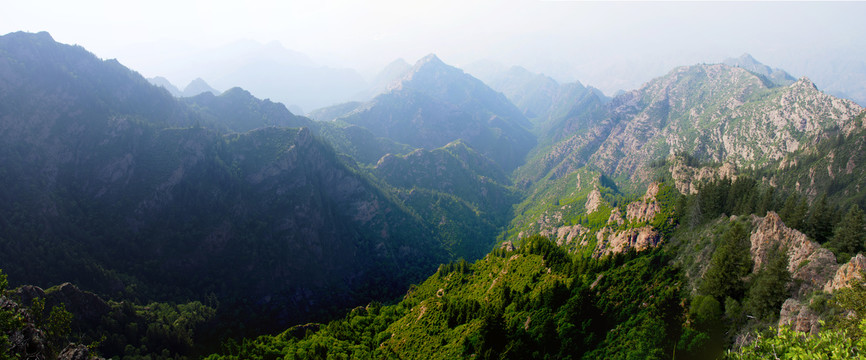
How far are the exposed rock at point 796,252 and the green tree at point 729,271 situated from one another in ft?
7.15

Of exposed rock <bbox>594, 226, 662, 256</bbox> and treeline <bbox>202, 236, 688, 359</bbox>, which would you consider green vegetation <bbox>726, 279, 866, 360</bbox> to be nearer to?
treeline <bbox>202, 236, 688, 359</bbox>

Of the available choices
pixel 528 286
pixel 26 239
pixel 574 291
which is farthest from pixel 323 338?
pixel 26 239

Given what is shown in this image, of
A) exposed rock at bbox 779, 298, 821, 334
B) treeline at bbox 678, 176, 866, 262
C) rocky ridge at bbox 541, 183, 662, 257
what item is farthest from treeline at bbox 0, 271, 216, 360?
treeline at bbox 678, 176, 866, 262

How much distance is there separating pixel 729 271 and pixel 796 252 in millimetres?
11712

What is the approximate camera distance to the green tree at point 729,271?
79.1 m

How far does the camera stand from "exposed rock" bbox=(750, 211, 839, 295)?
65688 mm

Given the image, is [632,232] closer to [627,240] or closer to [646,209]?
[627,240]

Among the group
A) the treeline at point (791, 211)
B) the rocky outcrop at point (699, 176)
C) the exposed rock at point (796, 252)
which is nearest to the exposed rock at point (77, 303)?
the exposed rock at point (796, 252)

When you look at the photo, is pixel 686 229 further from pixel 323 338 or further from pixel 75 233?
pixel 75 233

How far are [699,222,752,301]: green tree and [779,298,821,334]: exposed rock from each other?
56.7 feet

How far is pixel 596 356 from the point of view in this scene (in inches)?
3105

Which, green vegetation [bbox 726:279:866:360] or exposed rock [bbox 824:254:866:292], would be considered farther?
exposed rock [bbox 824:254:866:292]

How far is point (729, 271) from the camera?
81.1m

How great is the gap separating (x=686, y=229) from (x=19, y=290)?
744 feet
